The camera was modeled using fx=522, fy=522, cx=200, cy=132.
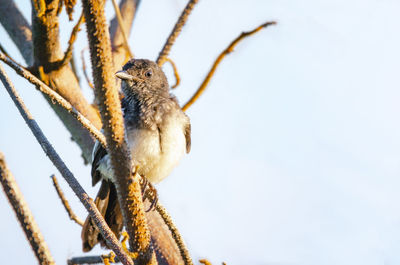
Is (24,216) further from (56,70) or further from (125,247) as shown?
(56,70)

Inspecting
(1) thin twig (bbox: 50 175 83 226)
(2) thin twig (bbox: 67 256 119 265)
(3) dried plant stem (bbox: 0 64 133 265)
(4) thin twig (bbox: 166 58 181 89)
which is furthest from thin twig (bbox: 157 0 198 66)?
(3) dried plant stem (bbox: 0 64 133 265)

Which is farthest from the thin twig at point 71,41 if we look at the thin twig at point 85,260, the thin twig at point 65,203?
the thin twig at point 85,260

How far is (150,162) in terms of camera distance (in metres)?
4.00

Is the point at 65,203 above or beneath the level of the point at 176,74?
beneath

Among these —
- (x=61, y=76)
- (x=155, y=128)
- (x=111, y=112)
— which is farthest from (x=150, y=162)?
(x=111, y=112)

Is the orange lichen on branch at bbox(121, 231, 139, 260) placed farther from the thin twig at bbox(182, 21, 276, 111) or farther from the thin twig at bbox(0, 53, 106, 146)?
the thin twig at bbox(182, 21, 276, 111)

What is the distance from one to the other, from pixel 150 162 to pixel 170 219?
143 cm

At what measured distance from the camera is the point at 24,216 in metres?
1.89

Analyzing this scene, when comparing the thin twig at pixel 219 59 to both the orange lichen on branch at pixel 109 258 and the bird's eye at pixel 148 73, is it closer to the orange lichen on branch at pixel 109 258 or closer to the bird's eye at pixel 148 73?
the bird's eye at pixel 148 73

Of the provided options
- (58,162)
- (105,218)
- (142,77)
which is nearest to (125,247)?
(58,162)

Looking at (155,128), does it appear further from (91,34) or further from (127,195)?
(91,34)

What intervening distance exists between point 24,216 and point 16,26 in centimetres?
304

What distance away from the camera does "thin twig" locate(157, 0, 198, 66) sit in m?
4.39

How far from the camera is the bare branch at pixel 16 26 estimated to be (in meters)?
4.43
